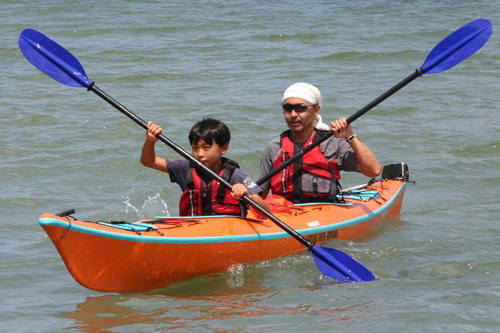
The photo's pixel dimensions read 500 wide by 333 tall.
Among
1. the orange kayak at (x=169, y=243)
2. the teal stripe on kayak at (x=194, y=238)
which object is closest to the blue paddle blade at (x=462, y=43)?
the teal stripe on kayak at (x=194, y=238)

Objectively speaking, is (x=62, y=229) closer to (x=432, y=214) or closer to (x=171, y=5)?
(x=432, y=214)

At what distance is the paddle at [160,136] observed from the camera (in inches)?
162

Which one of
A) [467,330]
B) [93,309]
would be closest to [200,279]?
[93,309]

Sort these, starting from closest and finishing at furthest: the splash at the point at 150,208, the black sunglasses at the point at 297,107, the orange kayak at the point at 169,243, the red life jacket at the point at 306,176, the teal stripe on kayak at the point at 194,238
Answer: the teal stripe on kayak at the point at 194,238 < the orange kayak at the point at 169,243 < the black sunglasses at the point at 297,107 < the red life jacket at the point at 306,176 < the splash at the point at 150,208

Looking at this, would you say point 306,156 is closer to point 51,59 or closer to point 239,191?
point 239,191

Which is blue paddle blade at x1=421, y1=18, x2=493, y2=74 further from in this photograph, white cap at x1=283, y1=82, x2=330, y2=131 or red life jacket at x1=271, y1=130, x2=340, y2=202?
red life jacket at x1=271, y1=130, x2=340, y2=202

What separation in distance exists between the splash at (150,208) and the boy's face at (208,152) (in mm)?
1753

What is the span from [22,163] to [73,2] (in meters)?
9.76

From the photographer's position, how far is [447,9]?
14.7 meters

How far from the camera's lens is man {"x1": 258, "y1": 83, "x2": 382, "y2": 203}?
4590 mm

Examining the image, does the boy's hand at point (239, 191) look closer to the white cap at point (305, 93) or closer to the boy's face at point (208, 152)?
the boy's face at point (208, 152)

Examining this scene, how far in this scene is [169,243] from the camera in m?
3.78

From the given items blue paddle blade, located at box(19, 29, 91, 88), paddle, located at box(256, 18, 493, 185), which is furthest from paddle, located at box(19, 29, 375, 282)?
paddle, located at box(256, 18, 493, 185)

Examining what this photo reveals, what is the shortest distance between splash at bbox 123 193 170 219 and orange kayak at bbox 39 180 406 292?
65.4 inches
